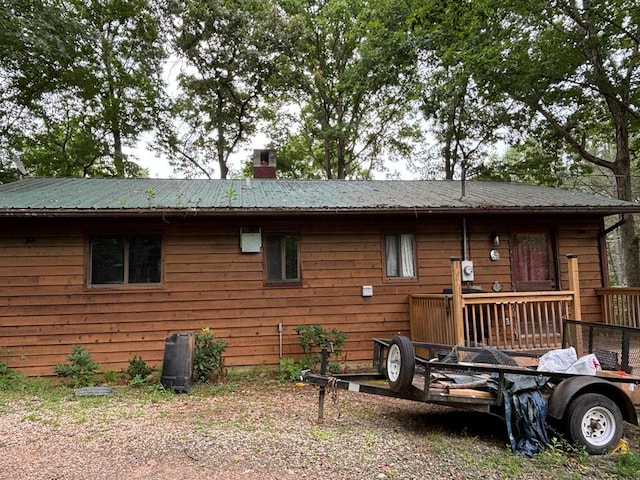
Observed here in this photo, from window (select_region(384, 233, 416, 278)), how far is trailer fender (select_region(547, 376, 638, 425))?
357cm

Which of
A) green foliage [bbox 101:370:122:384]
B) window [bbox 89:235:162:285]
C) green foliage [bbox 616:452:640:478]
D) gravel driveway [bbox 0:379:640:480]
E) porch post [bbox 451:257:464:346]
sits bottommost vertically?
green foliage [bbox 616:452:640:478]

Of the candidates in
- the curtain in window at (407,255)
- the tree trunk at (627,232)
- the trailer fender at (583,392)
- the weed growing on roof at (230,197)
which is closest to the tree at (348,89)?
the tree trunk at (627,232)

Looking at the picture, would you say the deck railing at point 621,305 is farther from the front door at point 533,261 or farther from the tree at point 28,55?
the tree at point 28,55

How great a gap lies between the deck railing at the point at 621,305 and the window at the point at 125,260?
780 centimetres

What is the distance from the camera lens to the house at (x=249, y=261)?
6.13 meters

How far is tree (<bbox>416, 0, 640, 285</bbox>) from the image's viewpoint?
33.3 feet

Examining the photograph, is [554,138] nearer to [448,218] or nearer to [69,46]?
[448,218]

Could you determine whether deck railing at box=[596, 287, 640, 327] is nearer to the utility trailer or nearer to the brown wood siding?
the brown wood siding

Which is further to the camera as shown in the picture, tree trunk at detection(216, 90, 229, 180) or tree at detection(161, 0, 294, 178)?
tree trunk at detection(216, 90, 229, 180)

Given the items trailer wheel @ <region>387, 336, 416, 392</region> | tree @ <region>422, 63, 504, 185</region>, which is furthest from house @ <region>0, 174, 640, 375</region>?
tree @ <region>422, 63, 504, 185</region>

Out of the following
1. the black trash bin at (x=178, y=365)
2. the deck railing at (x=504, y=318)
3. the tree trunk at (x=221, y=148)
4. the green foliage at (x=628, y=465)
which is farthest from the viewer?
the tree trunk at (x=221, y=148)

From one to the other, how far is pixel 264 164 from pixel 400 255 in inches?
185

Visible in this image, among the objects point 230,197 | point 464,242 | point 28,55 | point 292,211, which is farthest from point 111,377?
point 28,55

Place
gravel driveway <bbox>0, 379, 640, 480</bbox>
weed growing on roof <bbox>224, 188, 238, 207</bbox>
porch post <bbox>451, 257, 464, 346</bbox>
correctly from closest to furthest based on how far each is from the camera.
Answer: gravel driveway <bbox>0, 379, 640, 480</bbox> < porch post <bbox>451, 257, 464, 346</bbox> < weed growing on roof <bbox>224, 188, 238, 207</bbox>
